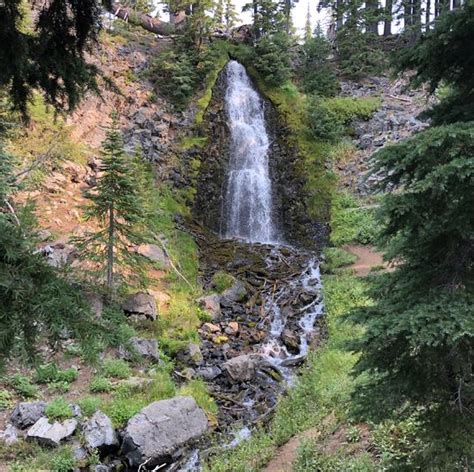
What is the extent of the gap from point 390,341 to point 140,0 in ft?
98.9

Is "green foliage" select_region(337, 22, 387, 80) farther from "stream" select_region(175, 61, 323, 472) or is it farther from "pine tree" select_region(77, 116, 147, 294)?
"pine tree" select_region(77, 116, 147, 294)

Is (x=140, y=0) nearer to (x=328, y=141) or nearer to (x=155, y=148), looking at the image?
(x=155, y=148)

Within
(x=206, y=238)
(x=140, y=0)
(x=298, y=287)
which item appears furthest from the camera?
(x=140, y=0)

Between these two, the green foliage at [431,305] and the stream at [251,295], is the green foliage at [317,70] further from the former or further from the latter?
the green foliage at [431,305]

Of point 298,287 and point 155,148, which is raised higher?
point 155,148

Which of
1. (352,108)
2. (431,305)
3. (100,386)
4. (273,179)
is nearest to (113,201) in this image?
(100,386)

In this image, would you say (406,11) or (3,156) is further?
(406,11)

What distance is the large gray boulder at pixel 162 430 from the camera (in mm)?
8055

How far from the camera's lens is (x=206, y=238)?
18.7 metres

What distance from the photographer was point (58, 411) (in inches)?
324

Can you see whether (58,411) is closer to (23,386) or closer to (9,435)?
(9,435)

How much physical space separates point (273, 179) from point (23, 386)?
49.2 ft

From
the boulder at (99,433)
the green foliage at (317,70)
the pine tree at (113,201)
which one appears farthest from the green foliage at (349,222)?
the boulder at (99,433)

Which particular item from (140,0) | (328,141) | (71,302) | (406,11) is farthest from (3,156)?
(406,11)
